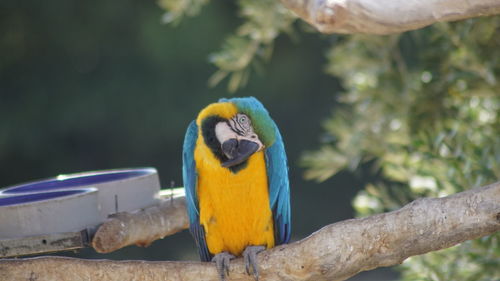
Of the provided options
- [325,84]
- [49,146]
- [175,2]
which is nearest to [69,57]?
[49,146]

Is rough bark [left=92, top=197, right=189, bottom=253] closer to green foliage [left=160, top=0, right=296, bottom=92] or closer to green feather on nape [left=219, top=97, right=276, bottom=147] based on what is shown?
green feather on nape [left=219, top=97, right=276, bottom=147]

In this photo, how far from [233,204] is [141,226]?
0.81ft

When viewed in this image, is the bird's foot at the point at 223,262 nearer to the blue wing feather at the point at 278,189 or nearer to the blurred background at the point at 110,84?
the blue wing feather at the point at 278,189

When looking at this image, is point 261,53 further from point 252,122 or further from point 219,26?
point 219,26

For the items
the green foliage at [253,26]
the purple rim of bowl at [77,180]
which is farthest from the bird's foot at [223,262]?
the green foliage at [253,26]

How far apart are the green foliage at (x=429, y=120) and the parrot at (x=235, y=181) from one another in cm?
49

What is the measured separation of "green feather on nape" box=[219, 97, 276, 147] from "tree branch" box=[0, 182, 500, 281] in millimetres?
282

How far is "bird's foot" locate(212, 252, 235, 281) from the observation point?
1484 mm

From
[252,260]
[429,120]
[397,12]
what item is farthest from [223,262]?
[429,120]

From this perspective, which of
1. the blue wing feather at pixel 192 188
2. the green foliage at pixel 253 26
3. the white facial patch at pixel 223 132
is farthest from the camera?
the green foliage at pixel 253 26

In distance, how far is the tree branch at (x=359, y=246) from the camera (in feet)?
4.48

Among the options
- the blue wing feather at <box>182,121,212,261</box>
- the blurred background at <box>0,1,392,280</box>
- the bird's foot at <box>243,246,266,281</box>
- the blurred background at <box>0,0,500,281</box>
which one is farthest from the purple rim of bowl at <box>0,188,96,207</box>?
the blurred background at <box>0,1,392,280</box>

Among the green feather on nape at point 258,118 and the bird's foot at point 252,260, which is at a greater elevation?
the green feather on nape at point 258,118

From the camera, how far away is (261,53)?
239cm
